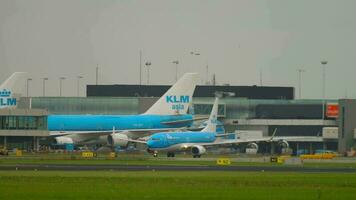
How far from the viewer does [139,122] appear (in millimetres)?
190000

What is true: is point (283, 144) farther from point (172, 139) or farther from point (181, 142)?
point (172, 139)

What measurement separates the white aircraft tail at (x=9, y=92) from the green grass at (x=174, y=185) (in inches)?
3156

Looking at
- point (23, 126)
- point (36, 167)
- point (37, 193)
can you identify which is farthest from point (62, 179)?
point (23, 126)

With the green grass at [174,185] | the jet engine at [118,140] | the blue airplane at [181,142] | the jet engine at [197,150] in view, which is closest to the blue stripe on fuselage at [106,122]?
the jet engine at [118,140]

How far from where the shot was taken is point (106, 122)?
18550 centimetres

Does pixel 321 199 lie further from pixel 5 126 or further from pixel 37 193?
pixel 5 126

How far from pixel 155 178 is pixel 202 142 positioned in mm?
81412

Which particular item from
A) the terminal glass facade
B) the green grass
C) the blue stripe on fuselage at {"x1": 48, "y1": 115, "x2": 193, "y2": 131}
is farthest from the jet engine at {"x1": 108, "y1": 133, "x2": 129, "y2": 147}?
the green grass

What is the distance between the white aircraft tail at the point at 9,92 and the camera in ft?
557

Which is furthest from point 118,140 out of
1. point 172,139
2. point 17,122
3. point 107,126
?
point 17,122

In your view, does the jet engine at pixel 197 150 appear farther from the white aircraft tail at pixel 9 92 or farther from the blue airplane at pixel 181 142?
the white aircraft tail at pixel 9 92

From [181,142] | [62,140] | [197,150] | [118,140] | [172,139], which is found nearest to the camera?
[197,150]

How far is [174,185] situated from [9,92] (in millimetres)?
101010

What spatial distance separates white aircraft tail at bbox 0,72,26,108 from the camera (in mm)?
169625
